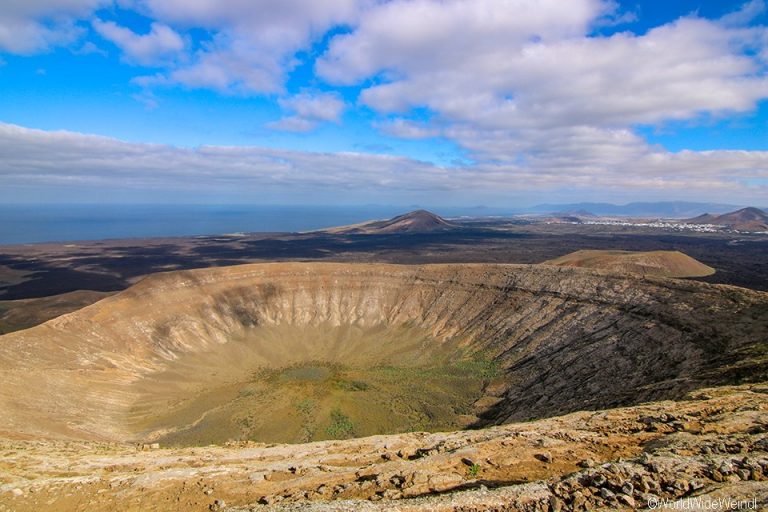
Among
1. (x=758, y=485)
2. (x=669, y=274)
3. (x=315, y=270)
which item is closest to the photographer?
(x=758, y=485)

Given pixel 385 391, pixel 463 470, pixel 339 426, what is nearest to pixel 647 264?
pixel 385 391

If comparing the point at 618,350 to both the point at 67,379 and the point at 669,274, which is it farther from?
the point at 669,274

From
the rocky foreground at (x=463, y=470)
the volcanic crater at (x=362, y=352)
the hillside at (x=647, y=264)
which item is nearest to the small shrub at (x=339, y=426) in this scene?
the volcanic crater at (x=362, y=352)

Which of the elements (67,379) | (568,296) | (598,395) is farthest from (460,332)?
(67,379)

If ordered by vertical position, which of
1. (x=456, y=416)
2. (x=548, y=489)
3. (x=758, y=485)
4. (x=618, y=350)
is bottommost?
(x=456, y=416)

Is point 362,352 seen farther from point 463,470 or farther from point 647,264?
point 647,264

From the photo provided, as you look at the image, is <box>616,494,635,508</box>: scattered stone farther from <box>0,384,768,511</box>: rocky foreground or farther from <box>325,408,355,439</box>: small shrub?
<box>325,408,355,439</box>: small shrub

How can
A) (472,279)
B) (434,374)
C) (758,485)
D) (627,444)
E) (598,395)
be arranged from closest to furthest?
(758,485) → (627,444) → (598,395) → (434,374) → (472,279)
